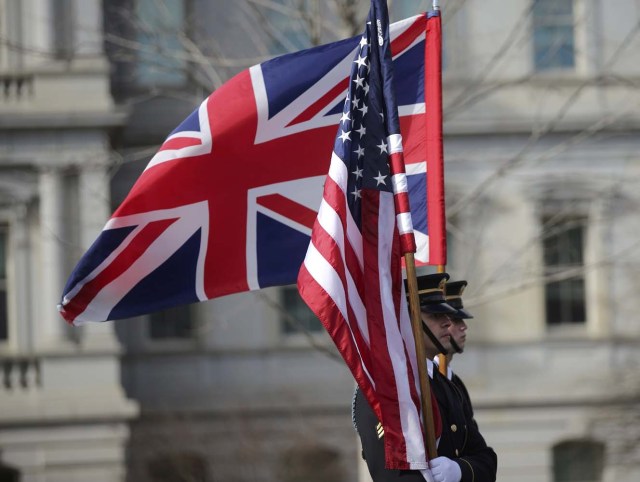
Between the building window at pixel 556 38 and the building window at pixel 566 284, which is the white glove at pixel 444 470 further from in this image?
the building window at pixel 566 284

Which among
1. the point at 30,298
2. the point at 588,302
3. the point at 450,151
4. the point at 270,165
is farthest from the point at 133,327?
the point at 270,165

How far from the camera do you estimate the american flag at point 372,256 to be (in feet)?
17.9

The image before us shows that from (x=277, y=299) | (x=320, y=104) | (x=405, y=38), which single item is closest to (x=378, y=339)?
(x=320, y=104)

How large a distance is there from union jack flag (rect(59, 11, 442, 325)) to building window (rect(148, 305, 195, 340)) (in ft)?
45.9

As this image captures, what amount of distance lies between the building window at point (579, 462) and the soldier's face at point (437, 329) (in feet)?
50.9

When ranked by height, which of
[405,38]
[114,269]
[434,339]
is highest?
[405,38]

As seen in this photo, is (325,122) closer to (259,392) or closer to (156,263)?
(156,263)

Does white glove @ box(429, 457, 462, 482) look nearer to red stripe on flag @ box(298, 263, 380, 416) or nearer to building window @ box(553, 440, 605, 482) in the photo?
red stripe on flag @ box(298, 263, 380, 416)

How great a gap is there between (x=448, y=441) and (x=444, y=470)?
1.13 ft

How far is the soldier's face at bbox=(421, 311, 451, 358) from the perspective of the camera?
6031mm

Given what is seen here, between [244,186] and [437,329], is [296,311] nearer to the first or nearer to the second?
[244,186]

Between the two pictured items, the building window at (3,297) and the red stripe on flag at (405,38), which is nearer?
the red stripe on flag at (405,38)

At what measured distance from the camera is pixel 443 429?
582 cm

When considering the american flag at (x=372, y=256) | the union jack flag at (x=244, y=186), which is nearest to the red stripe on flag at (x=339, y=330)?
the american flag at (x=372, y=256)
